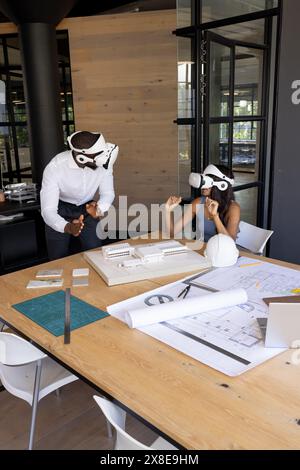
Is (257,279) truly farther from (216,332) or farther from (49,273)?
(49,273)

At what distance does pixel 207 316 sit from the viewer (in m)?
1.50

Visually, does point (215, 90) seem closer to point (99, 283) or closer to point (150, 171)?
point (150, 171)

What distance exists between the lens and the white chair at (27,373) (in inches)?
58.5

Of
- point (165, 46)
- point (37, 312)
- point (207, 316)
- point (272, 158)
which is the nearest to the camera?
point (207, 316)

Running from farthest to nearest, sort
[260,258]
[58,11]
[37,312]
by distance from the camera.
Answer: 1. [58,11]
2. [260,258]
3. [37,312]

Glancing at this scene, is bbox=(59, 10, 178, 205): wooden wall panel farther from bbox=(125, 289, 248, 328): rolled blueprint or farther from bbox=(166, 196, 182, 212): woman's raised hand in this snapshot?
bbox=(125, 289, 248, 328): rolled blueprint

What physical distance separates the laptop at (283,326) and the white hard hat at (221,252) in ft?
2.27

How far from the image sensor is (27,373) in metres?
1.80

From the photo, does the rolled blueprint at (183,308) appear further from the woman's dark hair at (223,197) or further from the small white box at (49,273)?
the woman's dark hair at (223,197)

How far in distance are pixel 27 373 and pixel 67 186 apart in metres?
1.30

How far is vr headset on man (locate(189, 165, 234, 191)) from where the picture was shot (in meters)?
2.32

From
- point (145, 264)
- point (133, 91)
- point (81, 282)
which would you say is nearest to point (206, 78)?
point (133, 91)
